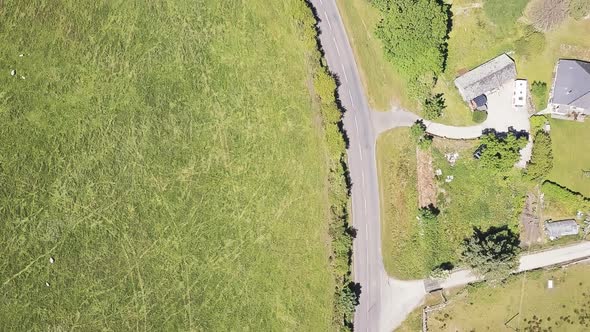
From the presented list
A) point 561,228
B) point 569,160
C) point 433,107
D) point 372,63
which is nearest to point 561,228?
point 561,228

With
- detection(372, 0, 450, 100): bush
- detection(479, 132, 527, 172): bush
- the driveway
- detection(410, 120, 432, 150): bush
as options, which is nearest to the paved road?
the driveway

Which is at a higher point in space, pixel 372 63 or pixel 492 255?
pixel 372 63

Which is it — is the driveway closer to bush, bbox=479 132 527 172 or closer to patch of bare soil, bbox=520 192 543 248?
bush, bbox=479 132 527 172

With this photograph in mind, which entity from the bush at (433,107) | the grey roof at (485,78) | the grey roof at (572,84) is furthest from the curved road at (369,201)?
the grey roof at (572,84)

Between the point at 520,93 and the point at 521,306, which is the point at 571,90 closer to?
the point at 520,93

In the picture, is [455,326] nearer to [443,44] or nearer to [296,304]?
[296,304]

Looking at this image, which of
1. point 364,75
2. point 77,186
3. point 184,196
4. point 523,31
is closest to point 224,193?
point 184,196
